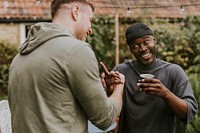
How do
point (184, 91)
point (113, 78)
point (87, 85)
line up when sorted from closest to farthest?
1. point (87, 85)
2. point (113, 78)
3. point (184, 91)

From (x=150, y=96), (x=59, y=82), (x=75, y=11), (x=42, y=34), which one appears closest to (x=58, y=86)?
(x=59, y=82)

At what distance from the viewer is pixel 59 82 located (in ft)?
7.48

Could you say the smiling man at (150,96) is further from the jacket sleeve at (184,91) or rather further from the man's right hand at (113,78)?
the man's right hand at (113,78)

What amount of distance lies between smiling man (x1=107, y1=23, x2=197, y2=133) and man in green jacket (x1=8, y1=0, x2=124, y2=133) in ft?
2.36

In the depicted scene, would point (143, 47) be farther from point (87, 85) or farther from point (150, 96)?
point (87, 85)

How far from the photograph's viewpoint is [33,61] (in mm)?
2328

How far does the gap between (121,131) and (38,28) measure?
1.33m

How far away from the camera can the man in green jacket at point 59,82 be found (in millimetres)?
2268

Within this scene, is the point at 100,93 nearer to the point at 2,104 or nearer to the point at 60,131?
the point at 60,131

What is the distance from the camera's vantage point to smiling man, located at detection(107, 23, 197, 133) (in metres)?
3.09

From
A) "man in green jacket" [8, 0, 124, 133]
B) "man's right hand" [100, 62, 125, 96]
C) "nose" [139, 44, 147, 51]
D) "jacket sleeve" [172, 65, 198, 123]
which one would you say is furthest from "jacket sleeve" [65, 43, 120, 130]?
"nose" [139, 44, 147, 51]

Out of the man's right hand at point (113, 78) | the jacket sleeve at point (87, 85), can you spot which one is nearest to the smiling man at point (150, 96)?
the man's right hand at point (113, 78)

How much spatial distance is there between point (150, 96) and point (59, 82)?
117 cm

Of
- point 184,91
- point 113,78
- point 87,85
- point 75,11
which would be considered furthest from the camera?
point 184,91
